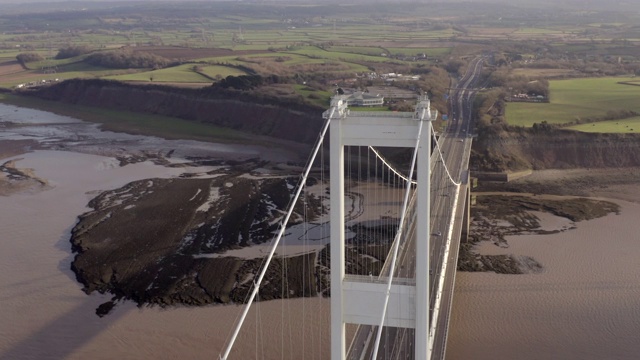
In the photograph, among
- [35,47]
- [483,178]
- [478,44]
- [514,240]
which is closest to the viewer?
[514,240]

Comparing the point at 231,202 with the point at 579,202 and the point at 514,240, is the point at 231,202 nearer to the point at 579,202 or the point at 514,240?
the point at 514,240

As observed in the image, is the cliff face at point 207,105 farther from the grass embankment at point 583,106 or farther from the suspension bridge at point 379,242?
the grass embankment at point 583,106

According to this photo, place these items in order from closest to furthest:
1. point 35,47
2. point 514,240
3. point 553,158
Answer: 1. point 514,240
2. point 553,158
3. point 35,47

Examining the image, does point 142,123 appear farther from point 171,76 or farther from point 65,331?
point 65,331

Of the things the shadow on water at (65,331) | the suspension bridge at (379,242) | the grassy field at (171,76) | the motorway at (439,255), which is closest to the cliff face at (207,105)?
the grassy field at (171,76)

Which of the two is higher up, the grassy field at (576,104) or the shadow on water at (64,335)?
the grassy field at (576,104)

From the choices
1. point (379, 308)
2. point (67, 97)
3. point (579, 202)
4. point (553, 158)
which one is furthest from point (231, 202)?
point (67, 97)

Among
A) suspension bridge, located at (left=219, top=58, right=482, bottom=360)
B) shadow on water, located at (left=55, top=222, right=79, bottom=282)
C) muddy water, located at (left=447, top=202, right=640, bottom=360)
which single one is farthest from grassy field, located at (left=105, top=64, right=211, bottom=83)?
muddy water, located at (left=447, top=202, right=640, bottom=360)

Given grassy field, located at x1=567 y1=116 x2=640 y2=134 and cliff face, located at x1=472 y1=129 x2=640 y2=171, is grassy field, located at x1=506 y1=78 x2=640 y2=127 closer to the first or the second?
grassy field, located at x1=567 y1=116 x2=640 y2=134
